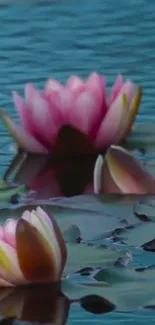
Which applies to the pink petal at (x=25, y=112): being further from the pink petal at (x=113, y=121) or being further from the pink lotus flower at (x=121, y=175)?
the pink lotus flower at (x=121, y=175)

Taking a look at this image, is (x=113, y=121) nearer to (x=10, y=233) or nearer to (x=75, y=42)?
(x=10, y=233)

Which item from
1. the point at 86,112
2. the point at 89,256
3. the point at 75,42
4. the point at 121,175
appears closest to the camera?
the point at 89,256

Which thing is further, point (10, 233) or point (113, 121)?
point (113, 121)

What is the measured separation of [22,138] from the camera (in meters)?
2.77

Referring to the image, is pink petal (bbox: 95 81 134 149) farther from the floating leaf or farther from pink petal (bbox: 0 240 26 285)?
pink petal (bbox: 0 240 26 285)

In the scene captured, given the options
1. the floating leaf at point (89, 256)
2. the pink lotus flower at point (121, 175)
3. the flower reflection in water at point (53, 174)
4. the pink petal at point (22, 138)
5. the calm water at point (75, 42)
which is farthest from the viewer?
the calm water at point (75, 42)

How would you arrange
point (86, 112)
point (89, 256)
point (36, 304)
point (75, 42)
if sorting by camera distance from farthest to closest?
1. point (75, 42)
2. point (86, 112)
3. point (89, 256)
4. point (36, 304)

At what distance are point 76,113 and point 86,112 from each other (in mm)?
21

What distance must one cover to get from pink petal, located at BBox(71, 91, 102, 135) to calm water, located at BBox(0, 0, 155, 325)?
0.38 m

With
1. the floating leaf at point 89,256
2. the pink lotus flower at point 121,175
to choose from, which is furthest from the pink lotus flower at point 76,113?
the floating leaf at point 89,256

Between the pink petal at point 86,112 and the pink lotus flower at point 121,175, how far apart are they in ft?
0.76

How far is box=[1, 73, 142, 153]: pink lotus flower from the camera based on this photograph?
105 inches

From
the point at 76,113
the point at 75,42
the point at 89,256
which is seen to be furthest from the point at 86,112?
the point at 75,42

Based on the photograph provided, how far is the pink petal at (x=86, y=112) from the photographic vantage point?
266 centimetres
